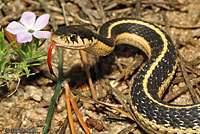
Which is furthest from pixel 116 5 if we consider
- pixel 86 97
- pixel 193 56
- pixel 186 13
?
pixel 86 97

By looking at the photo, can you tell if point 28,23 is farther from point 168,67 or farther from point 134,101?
point 168,67

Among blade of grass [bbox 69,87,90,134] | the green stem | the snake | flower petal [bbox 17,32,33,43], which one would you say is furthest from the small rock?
flower petal [bbox 17,32,33,43]

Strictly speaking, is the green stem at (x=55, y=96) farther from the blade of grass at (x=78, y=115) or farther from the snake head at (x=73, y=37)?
the snake head at (x=73, y=37)

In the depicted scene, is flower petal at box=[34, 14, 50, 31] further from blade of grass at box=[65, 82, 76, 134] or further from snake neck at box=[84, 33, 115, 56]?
blade of grass at box=[65, 82, 76, 134]

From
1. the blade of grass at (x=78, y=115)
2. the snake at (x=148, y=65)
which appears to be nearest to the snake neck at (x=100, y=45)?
the snake at (x=148, y=65)

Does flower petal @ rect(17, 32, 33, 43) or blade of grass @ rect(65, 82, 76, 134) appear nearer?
flower petal @ rect(17, 32, 33, 43)

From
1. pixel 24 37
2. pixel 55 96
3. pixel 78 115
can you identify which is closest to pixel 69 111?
pixel 78 115
